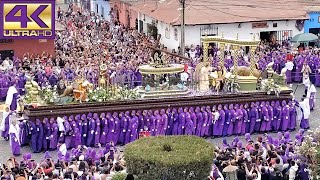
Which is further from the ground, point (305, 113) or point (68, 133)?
point (305, 113)

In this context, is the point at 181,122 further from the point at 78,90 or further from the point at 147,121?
the point at 78,90

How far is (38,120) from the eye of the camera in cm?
2131

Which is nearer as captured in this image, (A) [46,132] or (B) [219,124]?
(A) [46,132]

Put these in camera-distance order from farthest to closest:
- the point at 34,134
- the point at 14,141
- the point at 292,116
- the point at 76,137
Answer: the point at 292,116
the point at 76,137
the point at 34,134
the point at 14,141

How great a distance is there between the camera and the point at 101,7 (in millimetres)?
54562

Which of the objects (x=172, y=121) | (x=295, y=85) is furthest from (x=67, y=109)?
(x=295, y=85)

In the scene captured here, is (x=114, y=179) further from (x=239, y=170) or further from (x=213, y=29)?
(x=213, y=29)

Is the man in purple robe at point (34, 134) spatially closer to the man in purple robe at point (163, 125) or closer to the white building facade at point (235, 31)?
the man in purple robe at point (163, 125)

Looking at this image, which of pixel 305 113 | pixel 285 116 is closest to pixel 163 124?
pixel 285 116

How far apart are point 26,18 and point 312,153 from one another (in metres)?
19.5

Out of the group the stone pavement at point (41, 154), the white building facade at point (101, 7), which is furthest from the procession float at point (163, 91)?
the white building facade at point (101, 7)

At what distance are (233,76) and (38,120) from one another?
6880mm

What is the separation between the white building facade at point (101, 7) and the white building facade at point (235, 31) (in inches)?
564

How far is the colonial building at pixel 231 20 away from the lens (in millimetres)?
36344
